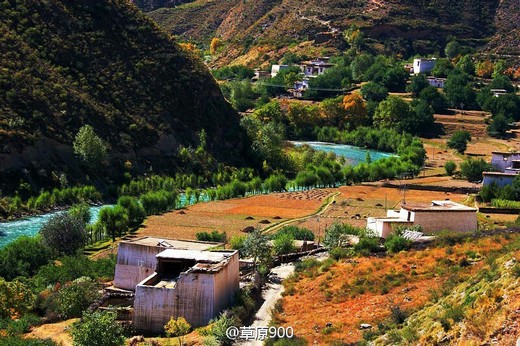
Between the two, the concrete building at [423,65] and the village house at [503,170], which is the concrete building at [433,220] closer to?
the village house at [503,170]

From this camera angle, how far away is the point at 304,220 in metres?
55.7

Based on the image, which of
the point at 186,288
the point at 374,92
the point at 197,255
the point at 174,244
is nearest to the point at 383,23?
the point at 374,92

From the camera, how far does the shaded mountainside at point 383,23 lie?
138 meters

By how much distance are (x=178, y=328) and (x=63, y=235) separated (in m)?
19.1

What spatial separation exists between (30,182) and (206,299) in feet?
113

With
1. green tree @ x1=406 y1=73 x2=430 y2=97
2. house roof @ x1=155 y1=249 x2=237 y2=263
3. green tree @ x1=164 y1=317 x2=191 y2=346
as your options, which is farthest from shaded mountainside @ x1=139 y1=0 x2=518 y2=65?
green tree @ x1=164 y1=317 x2=191 y2=346

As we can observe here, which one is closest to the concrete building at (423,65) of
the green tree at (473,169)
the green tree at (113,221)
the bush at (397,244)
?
the green tree at (473,169)

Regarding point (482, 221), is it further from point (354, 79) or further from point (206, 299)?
point (354, 79)

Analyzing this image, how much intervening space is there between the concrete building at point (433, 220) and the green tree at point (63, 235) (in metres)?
15.6

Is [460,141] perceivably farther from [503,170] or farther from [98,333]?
[98,333]

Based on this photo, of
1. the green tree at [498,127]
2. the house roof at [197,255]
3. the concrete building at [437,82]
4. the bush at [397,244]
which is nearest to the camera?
the house roof at [197,255]

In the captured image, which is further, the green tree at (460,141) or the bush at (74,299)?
the green tree at (460,141)

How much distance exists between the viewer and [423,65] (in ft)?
400

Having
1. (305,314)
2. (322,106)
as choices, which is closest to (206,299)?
(305,314)
